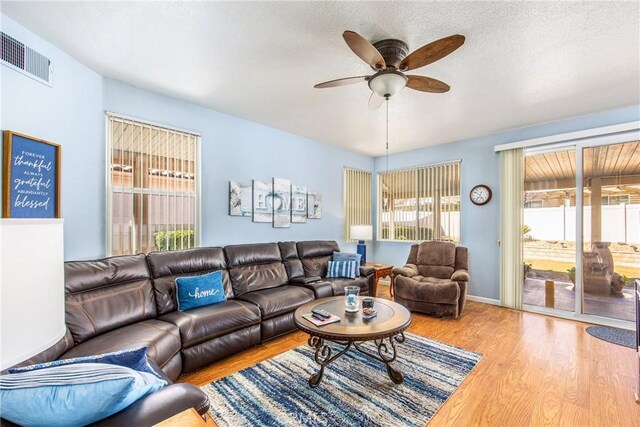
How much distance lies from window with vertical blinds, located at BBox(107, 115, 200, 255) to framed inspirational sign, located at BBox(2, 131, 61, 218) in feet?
5.54

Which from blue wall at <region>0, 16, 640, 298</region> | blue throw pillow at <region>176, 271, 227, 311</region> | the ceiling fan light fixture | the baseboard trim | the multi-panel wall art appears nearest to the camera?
the ceiling fan light fixture

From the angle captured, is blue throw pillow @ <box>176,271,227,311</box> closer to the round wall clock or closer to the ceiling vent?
the ceiling vent

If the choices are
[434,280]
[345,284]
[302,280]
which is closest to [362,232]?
[345,284]

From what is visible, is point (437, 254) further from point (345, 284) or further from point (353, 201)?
point (353, 201)

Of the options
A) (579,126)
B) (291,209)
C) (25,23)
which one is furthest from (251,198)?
(579,126)

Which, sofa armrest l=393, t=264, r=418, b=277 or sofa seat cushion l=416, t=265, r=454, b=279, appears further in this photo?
sofa seat cushion l=416, t=265, r=454, b=279

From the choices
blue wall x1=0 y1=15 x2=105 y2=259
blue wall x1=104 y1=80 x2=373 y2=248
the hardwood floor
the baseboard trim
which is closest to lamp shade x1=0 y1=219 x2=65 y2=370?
the hardwood floor

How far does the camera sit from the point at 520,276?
13.0 ft

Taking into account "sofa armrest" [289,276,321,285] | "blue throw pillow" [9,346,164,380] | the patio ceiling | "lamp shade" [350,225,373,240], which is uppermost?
the patio ceiling

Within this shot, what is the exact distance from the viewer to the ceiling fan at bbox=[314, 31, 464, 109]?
1.74 meters

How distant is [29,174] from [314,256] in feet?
11.2

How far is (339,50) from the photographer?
2.18 meters

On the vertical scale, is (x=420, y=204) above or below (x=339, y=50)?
below

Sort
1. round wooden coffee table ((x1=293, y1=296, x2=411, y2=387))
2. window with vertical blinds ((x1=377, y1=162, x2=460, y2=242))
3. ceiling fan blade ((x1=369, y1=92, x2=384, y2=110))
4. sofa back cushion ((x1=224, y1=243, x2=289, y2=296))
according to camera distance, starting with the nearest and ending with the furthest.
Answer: round wooden coffee table ((x1=293, y1=296, x2=411, y2=387)), ceiling fan blade ((x1=369, y1=92, x2=384, y2=110)), sofa back cushion ((x1=224, y1=243, x2=289, y2=296)), window with vertical blinds ((x1=377, y1=162, x2=460, y2=242))
